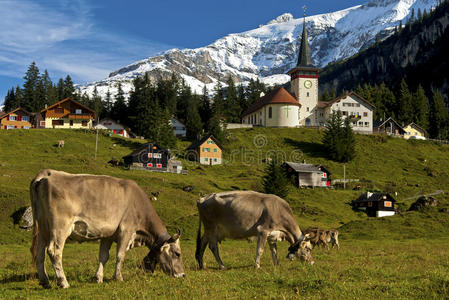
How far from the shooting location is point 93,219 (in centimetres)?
1139

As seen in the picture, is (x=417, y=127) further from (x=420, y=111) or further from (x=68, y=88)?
(x=68, y=88)

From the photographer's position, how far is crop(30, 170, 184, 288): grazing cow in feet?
35.9

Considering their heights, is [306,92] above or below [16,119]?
above

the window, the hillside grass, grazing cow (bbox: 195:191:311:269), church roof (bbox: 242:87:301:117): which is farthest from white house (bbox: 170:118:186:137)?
grazing cow (bbox: 195:191:311:269)

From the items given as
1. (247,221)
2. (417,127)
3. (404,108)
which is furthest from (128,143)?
(404,108)

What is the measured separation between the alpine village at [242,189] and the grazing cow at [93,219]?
5 cm

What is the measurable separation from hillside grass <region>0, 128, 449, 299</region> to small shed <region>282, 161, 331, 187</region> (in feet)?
17.3

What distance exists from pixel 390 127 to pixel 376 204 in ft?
241

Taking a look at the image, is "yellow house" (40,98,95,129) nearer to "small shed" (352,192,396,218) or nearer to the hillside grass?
the hillside grass

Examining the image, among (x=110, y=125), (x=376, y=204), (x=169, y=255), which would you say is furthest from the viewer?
(x=110, y=125)

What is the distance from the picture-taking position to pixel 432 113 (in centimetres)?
13775

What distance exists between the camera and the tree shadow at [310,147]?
105 m

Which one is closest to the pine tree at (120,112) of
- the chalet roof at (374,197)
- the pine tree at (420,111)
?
the chalet roof at (374,197)

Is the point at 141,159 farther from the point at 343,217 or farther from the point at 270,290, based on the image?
the point at 270,290
